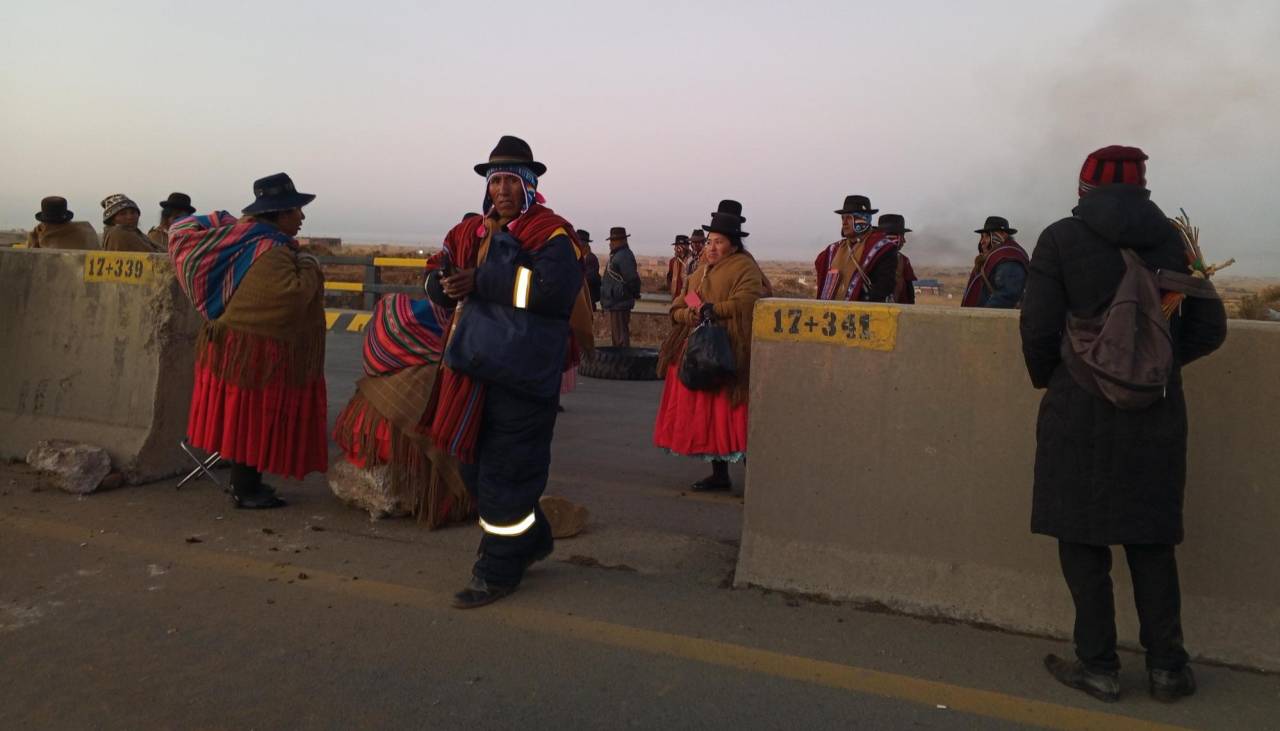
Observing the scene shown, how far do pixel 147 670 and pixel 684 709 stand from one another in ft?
6.22

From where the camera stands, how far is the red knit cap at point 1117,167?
3.50m

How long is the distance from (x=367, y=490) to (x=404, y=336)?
875mm

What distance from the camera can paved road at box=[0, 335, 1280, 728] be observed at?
338cm

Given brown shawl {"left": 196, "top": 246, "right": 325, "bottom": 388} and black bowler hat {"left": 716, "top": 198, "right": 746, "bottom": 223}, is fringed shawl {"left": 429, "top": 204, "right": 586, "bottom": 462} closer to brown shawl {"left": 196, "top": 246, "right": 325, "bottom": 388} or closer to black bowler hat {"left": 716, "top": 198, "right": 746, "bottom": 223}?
brown shawl {"left": 196, "top": 246, "right": 325, "bottom": 388}

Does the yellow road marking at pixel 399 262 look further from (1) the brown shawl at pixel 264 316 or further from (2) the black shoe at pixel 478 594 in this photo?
(2) the black shoe at pixel 478 594

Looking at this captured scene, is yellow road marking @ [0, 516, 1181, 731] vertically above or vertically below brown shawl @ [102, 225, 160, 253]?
below

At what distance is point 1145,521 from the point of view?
3.43m

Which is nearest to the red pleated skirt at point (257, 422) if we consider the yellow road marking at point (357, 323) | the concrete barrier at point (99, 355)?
the concrete barrier at point (99, 355)

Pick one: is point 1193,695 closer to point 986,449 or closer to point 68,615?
point 986,449

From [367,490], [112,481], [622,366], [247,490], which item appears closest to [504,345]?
[367,490]

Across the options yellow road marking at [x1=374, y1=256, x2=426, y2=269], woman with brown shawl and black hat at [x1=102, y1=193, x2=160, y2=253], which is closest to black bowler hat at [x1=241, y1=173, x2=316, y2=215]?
woman with brown shawl and black hat at [x1=102, y1=193, x2=160, y2=253]

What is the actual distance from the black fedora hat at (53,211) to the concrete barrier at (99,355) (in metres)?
3.54

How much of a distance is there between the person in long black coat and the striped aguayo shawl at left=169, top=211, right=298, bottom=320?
13.4ft

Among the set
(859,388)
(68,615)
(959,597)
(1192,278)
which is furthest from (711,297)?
(68,615)
